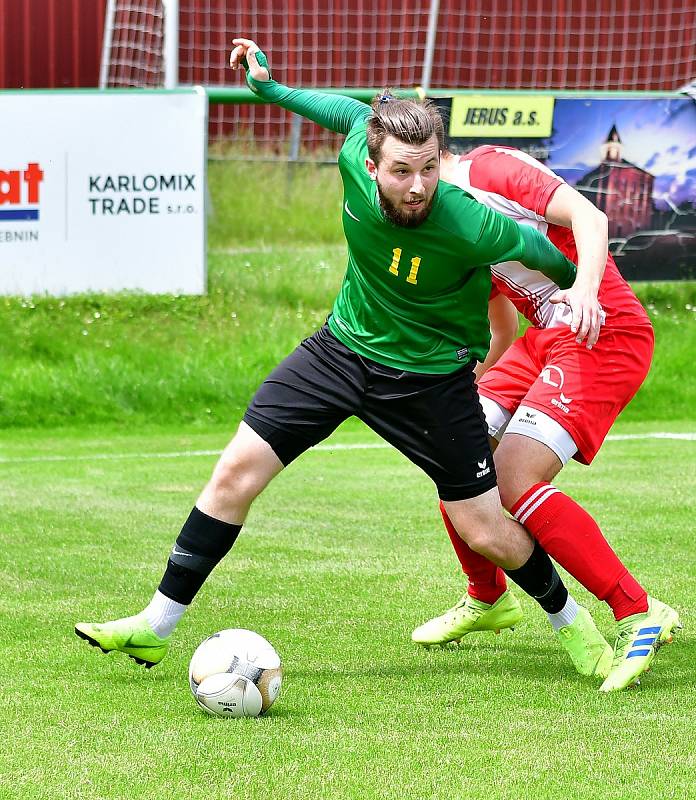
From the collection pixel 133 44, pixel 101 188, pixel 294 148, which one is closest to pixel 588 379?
pixel 101 188

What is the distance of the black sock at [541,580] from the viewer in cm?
471

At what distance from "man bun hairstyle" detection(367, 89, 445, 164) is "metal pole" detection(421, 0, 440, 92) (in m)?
14.0

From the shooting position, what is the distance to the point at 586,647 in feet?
15.5

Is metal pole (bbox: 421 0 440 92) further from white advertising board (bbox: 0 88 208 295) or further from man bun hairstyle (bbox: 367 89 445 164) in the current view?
man bun hairstyle (bbox: 367 89 445 164)

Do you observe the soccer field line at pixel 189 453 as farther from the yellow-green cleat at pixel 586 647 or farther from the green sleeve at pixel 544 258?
the green sleeve at pixel 544 258

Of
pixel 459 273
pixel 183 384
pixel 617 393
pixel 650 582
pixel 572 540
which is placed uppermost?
pixel 459 273

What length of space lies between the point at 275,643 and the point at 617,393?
159 cm

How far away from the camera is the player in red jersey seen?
4.62 m

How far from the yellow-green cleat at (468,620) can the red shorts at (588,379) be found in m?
0.71

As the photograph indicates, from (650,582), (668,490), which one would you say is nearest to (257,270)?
(668,490)

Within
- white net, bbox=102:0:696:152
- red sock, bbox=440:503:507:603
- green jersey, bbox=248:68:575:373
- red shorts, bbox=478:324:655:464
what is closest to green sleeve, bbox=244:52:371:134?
green jersey, bbox=248:68:575:373

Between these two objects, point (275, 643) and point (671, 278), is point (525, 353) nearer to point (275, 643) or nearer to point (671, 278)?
point (275, 643)

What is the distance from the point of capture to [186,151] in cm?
1254

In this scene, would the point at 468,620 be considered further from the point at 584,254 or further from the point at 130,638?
the point at 584,254
